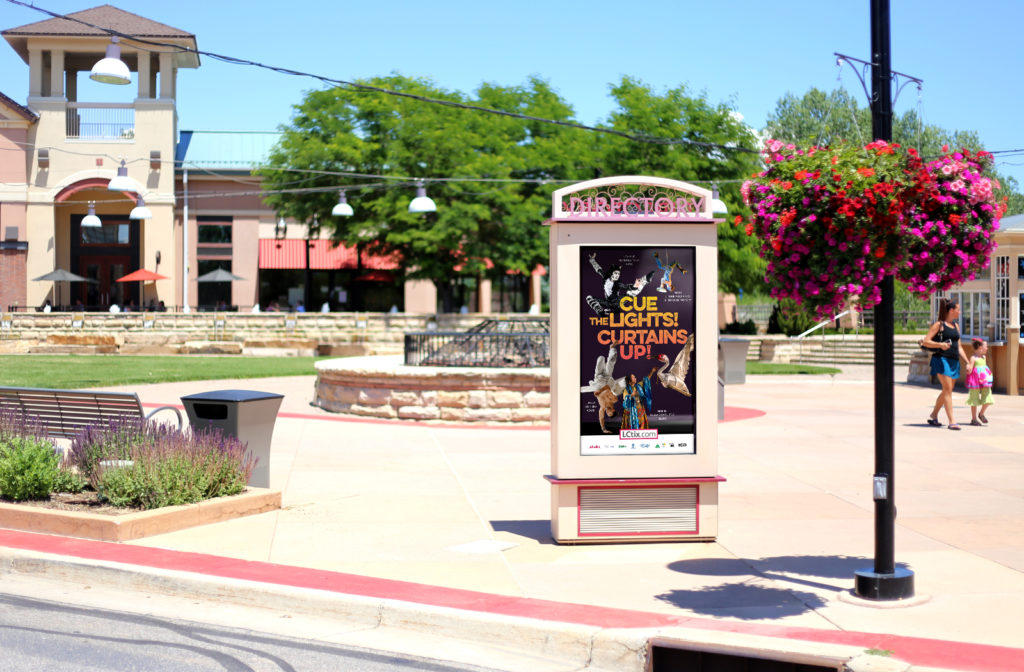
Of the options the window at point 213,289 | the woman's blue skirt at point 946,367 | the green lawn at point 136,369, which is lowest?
the green lawn at point 136,369

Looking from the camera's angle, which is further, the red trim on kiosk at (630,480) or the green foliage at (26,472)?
the green foliage at (26,472)

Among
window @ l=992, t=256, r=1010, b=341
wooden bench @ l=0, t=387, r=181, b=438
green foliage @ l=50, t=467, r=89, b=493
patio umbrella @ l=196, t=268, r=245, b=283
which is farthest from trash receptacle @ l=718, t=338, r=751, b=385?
patio umbrella @ l=196, t=268, r=245, b=283

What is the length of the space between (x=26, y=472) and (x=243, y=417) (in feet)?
6.34

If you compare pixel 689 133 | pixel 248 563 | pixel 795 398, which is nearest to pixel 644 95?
pixel 689 133

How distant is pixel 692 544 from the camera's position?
28.2 feet

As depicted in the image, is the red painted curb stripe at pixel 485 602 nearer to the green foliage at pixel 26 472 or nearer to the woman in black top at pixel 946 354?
the green foliage at pixel 26 472

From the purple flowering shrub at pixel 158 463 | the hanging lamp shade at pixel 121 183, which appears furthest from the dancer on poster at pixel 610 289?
the hanging lamp shade at pixel 121 183

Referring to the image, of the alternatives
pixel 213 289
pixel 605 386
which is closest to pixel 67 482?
pixel 605 386

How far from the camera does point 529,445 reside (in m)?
14.9

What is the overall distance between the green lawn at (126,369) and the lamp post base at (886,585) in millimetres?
18646

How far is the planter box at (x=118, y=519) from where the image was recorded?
8.52 metres

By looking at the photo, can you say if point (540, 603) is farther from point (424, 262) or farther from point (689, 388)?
point (424, 262)

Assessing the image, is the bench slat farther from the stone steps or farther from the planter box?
the stone steps

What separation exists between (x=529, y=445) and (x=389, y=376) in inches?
138
